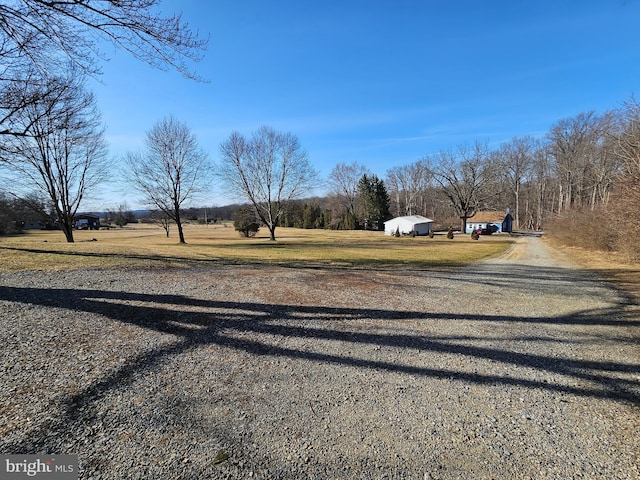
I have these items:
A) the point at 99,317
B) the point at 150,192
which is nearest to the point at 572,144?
the point at 150,192

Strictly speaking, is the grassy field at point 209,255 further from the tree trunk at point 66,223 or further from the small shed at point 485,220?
the small shed at point 485,220

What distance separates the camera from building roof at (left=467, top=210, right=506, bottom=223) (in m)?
51.7

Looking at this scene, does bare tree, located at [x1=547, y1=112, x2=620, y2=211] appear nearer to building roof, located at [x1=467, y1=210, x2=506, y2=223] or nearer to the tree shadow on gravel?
building roof, located at [x1=467, y1=210, x2=506, y2=223]

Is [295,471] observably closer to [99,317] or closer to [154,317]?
[154,317]

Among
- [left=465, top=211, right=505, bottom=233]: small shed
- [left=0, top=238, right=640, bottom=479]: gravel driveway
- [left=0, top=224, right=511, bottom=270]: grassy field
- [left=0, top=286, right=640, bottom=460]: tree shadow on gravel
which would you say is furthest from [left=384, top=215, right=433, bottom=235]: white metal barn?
[left=0, top=238, right=640, bottom=479]: gravel driveway

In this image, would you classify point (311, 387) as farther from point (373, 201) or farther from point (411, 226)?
point (373, 201)

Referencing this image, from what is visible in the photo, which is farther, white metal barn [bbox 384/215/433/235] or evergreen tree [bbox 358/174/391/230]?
evergreen tree [bbox 358/174/391/230]

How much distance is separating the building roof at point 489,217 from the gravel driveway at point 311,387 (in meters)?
52.3

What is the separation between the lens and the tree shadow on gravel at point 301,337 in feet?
10.1

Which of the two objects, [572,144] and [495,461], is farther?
[572,144]

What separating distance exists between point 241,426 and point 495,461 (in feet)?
6.36

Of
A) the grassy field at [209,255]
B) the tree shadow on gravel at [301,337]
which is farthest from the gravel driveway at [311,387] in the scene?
the grassy field at [209,255]

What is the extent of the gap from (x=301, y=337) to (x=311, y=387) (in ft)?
4.06

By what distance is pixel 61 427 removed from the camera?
7.47 ft
